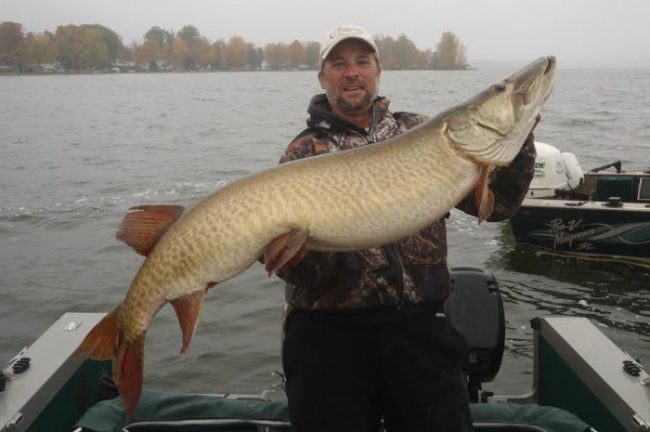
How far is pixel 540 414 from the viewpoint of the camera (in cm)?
311

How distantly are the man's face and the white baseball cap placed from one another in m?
0.02

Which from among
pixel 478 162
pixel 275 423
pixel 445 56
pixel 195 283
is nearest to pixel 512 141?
pixel 478 162

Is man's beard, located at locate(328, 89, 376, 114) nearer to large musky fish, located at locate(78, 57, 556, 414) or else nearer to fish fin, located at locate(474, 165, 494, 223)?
large musky fish, located at locate(78, 57, 556, 414)

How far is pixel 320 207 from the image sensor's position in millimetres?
2402

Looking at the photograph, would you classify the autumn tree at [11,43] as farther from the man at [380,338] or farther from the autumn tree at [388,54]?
the man at [380,338]

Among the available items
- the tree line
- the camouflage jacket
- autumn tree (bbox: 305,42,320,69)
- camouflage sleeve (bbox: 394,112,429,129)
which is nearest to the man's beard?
camouflage sleeve (bbox: 394,112,429,129)

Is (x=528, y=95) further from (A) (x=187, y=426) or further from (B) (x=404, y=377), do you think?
(A) (x=187, y=426)

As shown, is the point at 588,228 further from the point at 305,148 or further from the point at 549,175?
the point at 305,148

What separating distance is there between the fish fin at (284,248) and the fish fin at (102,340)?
68cm

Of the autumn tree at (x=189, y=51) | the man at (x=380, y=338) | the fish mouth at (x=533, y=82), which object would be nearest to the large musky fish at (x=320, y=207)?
the fish mouth at (x=533, y=82)

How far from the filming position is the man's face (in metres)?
3.19

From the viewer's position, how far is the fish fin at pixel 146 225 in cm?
252

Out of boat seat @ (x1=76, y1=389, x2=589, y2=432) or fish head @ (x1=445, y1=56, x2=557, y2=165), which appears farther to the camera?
boat seat @ (x1=76, y1=389, x2=589, y2=432)

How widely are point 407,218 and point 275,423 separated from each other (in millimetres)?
1359
